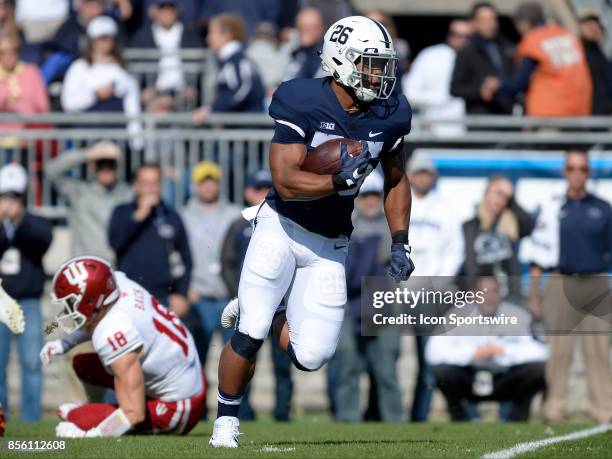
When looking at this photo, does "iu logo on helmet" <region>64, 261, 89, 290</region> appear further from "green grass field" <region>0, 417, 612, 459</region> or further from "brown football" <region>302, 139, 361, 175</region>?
"brown football" <region>302, 139, 361, 175</region>

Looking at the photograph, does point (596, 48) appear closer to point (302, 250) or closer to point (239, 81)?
point (239, 81)

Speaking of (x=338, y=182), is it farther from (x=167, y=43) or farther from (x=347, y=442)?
(x=167, y=43)

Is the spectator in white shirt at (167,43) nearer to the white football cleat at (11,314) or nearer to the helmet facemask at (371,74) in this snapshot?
the white football cleat at (11,314)

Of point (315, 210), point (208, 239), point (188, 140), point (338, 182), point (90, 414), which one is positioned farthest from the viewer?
point (188, 140)

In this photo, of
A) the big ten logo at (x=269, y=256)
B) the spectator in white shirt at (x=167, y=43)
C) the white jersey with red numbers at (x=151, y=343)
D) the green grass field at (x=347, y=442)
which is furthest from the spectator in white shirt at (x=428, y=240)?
the big ten logo at (x=269, y=256)

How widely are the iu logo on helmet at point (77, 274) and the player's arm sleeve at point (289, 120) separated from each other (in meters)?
2.00

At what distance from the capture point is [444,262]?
41.0 feet

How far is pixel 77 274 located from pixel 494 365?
14.8 ft

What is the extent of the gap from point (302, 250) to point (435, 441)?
1500mm

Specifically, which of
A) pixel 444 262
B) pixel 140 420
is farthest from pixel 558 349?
Answer: pixel 140 420

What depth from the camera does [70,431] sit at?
891cm

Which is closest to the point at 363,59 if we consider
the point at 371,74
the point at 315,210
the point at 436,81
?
the point at 371,74

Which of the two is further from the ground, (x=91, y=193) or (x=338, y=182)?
(x=338, y=182)

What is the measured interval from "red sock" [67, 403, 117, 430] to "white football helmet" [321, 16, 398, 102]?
2886mm
